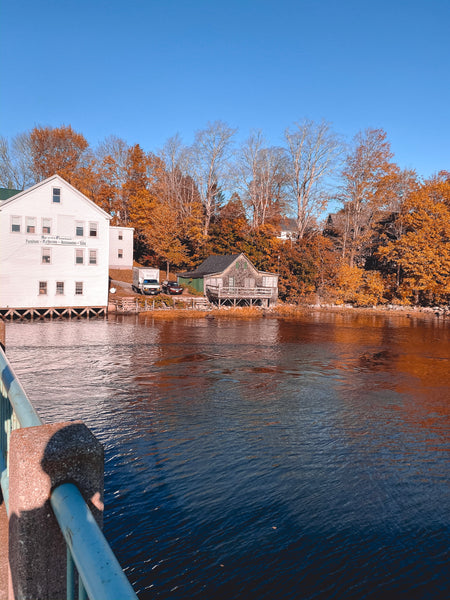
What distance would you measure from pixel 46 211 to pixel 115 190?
35.1 meters

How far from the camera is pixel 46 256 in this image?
135ft

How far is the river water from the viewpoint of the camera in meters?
8.30

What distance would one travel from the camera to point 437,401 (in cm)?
1839

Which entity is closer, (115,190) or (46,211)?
(46,211)

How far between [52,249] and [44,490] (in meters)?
41.8

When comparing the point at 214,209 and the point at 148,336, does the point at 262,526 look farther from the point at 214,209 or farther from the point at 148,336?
the point at 214,209

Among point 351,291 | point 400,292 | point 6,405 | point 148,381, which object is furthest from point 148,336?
point 400,292

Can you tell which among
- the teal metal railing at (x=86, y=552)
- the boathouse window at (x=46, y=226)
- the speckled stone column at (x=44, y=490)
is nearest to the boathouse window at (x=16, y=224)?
the boathouse window at (x=46, y=226)

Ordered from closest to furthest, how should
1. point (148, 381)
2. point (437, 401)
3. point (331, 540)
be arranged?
point (331, 540) < point (437, 401) < point (148, 381)


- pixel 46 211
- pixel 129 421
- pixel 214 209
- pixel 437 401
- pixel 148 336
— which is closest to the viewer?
pixel 129 421

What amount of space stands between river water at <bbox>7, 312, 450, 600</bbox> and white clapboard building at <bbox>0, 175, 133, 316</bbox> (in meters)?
16.2

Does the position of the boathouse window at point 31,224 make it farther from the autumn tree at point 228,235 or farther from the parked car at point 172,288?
the autumn tree at point 228,235

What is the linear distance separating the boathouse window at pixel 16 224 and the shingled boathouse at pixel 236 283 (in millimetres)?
23234

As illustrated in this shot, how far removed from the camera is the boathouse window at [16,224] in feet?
129
